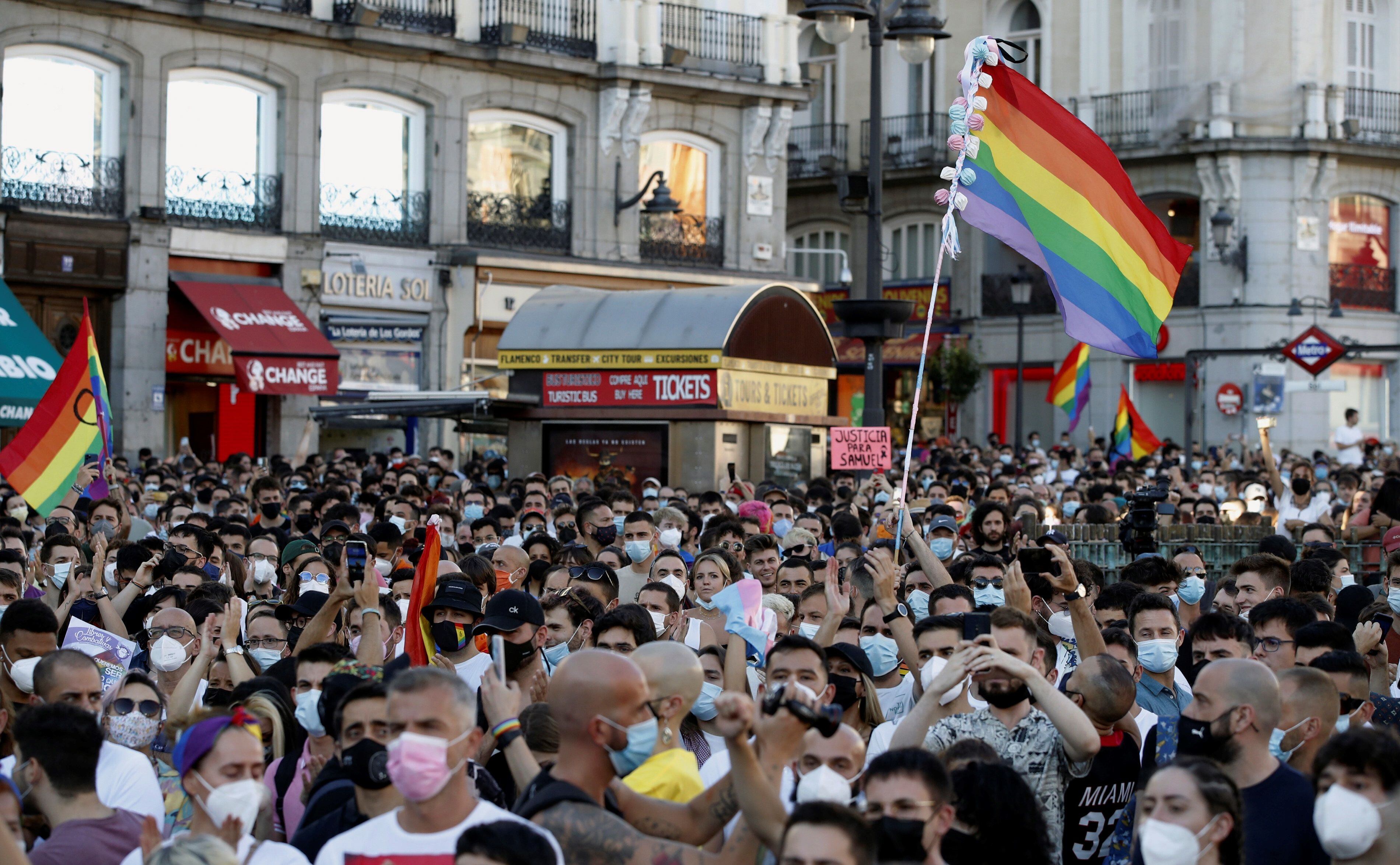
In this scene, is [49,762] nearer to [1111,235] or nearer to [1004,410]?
[1111,235]

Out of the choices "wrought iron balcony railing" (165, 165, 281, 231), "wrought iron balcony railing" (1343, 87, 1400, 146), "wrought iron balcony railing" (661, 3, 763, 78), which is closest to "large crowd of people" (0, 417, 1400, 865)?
"wrought iron balcony railing" (165, 165, 281, 231)

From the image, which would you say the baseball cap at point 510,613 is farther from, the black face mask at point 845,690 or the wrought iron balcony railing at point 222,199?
the wrought iron balcony railing at point 222,199

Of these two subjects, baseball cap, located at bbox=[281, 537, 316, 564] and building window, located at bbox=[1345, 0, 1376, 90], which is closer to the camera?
baseball cap, located at bbox=[281, 537, 316, 564]

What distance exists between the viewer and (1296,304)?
3575 centimetres

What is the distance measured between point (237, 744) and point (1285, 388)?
32038mm

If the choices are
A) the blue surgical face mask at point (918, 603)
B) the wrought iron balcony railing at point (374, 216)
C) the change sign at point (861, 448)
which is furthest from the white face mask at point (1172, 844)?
the wrought iron balcony railing at point (374, 216)

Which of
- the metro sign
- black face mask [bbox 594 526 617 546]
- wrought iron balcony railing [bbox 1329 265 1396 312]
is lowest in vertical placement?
black face mask [bbox 594 526 617 546]

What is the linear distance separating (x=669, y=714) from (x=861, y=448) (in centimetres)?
1000

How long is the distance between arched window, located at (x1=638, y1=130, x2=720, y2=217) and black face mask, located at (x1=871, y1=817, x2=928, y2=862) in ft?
89.9

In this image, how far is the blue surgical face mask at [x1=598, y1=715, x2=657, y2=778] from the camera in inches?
182

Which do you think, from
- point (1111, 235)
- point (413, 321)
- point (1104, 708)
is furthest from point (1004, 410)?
point (1104, 708)

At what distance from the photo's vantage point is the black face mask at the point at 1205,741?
16.7ft

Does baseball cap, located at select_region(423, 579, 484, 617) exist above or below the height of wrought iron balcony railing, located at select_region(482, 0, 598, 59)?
below

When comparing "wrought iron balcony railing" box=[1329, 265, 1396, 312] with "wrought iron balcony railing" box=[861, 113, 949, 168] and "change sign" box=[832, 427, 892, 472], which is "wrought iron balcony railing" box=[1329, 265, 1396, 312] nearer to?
"wrought iron balcony railing" box=[861, 113, 949, 168]
